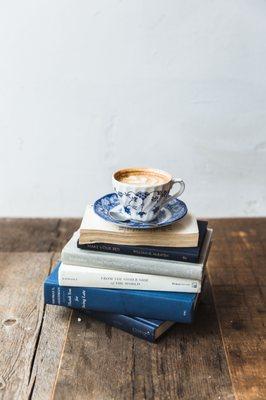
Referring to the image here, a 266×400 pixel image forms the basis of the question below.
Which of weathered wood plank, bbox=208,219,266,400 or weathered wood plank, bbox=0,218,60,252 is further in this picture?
weathered wood plank, bbox=0,218,60,252

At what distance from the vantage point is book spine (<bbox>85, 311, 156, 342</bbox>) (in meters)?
0.84

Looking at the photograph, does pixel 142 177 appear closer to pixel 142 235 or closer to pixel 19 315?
pixel 142 235

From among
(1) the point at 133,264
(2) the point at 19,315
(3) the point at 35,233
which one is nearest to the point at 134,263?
(1) the point at 133,264

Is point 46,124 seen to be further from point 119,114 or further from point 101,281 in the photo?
point 101,281

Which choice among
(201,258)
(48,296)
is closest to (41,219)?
(48,296)

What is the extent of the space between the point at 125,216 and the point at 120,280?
10cm

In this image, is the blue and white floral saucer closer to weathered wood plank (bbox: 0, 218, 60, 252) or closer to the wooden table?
the wooden table

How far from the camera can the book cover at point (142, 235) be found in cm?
85

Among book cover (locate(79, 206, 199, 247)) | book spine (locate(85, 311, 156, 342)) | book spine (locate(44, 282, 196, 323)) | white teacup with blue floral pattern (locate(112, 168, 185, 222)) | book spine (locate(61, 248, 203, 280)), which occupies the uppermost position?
white teacup with blue floral pattern (locate(112, 168, 185, 222))

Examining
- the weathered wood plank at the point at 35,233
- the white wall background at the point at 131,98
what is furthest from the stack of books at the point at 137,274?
the white wall background at the point at 131,98

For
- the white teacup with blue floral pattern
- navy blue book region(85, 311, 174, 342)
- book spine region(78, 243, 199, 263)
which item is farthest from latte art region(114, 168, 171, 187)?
navy blue book region(85, 311, 174, 342)

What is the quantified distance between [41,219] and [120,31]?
1.64 feet

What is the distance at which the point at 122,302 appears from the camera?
86 centimetres

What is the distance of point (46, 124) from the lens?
144 cm
